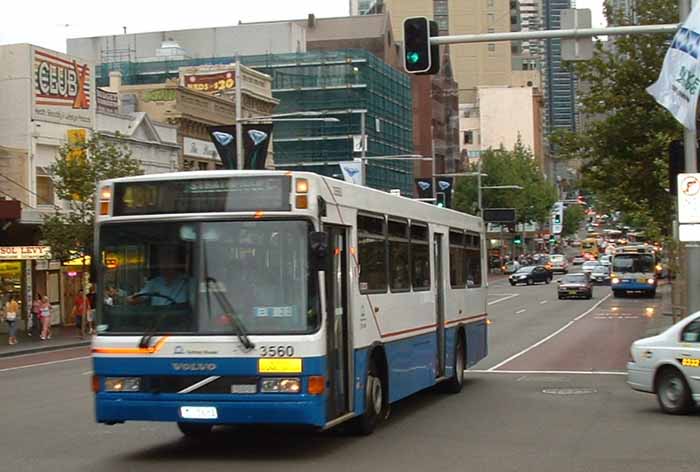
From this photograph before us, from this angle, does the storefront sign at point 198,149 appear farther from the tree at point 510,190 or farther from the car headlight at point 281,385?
the car headlight at point 281,385

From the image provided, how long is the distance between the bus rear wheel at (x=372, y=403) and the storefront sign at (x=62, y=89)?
3436 cm

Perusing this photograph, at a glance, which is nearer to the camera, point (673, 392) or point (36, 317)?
point (673, 392)

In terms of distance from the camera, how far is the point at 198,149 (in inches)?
2386

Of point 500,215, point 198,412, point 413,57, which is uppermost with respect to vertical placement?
point 500,215

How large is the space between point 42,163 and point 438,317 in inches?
1255

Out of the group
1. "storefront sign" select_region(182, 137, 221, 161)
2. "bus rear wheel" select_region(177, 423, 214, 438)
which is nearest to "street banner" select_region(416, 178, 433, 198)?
"storefront sign" select_region(182, 137, 221, 161)

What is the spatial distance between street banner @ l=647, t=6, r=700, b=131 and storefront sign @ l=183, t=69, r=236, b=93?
170ft

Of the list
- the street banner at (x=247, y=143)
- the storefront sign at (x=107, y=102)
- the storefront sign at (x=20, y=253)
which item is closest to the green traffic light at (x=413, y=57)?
the street banner at (x=247, y=143)

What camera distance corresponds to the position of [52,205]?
Answer: 46.2 meters

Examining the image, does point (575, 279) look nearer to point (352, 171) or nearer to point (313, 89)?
point (352, 171)

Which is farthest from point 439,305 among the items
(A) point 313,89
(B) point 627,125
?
(A) point 313,89

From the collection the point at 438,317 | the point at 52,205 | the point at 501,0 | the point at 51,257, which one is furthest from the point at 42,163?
the point at 501,0

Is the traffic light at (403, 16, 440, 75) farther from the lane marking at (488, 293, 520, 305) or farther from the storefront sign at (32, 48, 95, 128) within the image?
the lane marking at (488, 293, 520, 305)

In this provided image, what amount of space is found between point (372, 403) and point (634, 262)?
52.4 m
